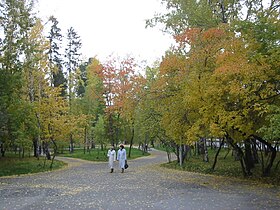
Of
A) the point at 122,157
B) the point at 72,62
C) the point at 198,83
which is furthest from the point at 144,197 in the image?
the point at 72,62

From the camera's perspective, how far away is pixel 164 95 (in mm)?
17297

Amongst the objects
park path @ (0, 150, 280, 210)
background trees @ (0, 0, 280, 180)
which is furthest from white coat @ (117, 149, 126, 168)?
park path @ (0, 150, 280, 210)

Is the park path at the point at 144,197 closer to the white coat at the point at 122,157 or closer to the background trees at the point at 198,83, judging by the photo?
the background trees at the point at 198,83

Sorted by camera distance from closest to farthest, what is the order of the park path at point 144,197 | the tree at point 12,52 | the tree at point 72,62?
the park path at point 144,197
the tree at point 12,52
the tree at point 72,62

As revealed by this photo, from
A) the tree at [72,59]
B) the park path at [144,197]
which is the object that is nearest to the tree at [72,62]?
the tree at [72,59]

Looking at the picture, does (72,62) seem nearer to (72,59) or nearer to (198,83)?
(72,59)

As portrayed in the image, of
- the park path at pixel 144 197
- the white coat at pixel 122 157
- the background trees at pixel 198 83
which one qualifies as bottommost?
the park path at pixel 144 197

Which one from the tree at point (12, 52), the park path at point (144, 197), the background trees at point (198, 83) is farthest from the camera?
the tree at point (12, 52)

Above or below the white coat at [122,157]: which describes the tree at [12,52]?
above

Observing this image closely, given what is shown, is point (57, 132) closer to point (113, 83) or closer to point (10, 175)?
point (10, 175)

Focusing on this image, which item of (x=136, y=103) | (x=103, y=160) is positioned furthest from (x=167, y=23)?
(x=103, y=160)

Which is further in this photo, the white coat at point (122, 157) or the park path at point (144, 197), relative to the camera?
the white coat at point (122, 157)

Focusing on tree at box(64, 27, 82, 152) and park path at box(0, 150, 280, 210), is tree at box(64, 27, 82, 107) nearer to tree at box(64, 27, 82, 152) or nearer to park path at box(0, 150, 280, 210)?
tree at box(64, 27, 82, 152)

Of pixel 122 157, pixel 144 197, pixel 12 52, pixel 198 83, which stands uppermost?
pixel 12 52
